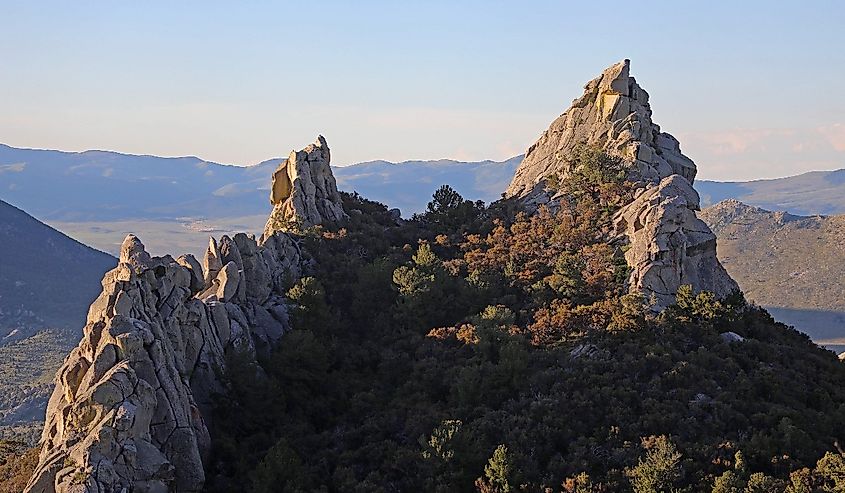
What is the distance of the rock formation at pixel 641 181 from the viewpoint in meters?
42.0

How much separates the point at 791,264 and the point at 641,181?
104508 mm

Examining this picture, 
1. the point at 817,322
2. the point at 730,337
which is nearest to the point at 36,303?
the point at 817,322

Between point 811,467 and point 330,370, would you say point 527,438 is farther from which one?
point 330,370

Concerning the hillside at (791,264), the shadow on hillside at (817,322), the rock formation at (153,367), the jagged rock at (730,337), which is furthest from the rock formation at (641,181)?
the hillside at (791,264)

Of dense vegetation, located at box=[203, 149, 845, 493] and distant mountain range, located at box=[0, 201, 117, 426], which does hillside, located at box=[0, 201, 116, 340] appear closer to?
distant mountain range, located at box=[0, 201, 117, 426]

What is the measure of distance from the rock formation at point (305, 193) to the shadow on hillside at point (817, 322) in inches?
3320

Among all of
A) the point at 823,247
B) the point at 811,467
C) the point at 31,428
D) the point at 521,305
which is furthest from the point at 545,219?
the point at 823,247

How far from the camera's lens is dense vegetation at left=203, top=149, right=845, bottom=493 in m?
31.0

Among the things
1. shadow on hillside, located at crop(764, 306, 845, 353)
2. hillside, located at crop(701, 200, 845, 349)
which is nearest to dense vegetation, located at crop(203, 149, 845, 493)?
shadow on hillside, located at crop(764, 306, 845, 353)

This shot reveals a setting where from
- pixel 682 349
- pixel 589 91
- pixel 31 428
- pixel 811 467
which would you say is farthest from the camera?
pixel 31 428

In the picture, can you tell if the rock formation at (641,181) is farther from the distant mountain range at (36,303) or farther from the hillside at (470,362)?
the distant mountain range at (36,303)

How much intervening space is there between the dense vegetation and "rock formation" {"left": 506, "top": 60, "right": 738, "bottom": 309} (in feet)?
Answer: 4.56

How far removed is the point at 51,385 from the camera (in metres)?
101

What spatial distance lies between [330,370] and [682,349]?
1743cm
